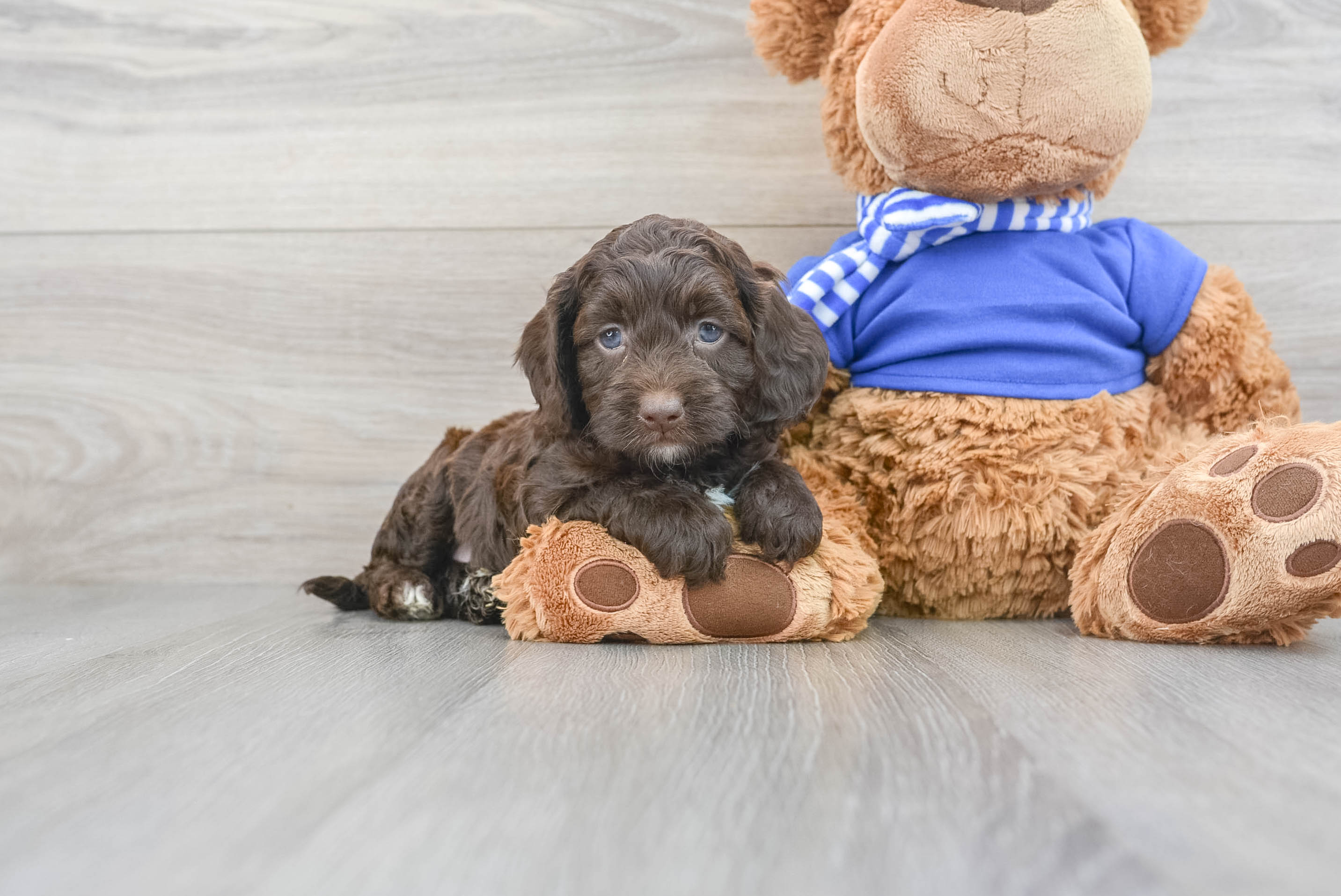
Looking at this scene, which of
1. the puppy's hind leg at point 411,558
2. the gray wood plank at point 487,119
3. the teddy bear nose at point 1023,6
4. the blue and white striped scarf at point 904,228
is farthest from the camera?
the gray wood plank at point 487,119

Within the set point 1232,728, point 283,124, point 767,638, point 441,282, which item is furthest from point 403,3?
point 1232,728

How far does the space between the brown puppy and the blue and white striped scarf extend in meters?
0.19

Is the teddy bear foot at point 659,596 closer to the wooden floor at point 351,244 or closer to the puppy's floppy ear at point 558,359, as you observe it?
the wooden floor at point 351,244

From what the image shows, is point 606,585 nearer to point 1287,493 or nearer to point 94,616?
point 1287,493

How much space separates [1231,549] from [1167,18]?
1.15m

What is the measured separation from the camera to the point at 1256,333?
2023 millimetres

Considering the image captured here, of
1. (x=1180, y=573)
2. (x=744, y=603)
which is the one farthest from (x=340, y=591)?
(x=1180, y=573)

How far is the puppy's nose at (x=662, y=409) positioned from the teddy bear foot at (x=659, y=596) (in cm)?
24

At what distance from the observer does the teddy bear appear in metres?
1.76

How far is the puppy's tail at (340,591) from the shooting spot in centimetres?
224

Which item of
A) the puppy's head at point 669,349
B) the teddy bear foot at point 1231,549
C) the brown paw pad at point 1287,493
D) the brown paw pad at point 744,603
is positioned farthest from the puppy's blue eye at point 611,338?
the brown paw pad at point 1287,493

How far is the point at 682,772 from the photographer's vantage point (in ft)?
3.26

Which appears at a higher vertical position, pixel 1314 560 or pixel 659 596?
pixel 1314 560

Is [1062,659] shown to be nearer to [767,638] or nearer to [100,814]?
[767,638]
